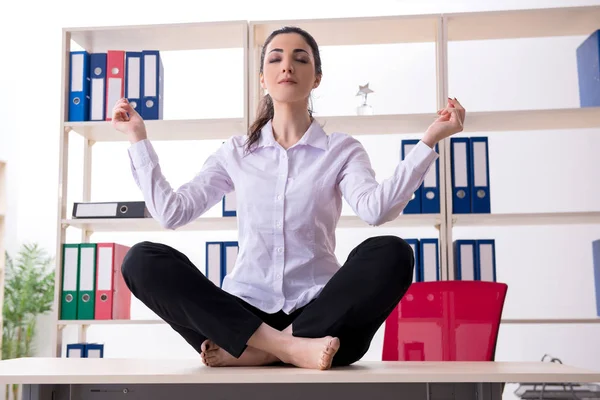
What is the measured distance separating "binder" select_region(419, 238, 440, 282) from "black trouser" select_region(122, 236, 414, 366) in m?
1.48

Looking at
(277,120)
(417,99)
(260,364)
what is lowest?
(260,364)

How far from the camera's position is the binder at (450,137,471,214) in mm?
2971

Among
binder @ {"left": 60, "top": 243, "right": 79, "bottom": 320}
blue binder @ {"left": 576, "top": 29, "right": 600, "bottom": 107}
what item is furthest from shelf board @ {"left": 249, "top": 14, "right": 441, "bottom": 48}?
binder @ {"left": 60, "top": 243, "right": 79, "bottom": 320}

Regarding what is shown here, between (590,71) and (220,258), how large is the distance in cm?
172

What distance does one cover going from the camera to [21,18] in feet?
15.7

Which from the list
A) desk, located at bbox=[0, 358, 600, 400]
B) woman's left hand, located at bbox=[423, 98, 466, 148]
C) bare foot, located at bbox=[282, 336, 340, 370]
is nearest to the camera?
desk, located at bbox=[0, 358, 600, 400]

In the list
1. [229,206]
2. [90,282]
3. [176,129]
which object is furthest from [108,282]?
[176,129]

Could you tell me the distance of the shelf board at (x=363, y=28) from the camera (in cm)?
302

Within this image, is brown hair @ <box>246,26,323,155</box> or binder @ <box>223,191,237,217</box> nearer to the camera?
brown hair @ <box>246,26,323,155</box>

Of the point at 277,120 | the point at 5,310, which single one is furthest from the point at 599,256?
the point at 5,310

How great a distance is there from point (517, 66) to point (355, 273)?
2742 mm

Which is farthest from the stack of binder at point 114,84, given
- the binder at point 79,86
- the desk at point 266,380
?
the desk at point 266,380

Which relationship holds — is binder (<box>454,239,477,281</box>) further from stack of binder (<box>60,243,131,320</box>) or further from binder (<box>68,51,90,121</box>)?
binder (<box>68,51,90,121</box>)

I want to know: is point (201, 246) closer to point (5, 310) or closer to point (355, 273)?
point (5, 310)
